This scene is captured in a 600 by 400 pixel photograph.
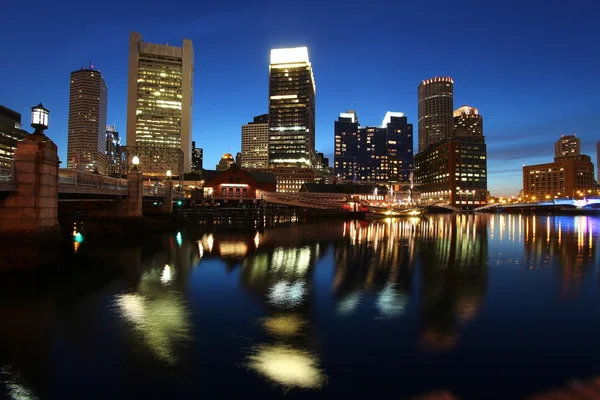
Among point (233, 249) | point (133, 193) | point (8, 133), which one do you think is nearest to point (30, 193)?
point (233, 249)

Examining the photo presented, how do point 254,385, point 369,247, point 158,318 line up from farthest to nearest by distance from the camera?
point 369,247 → point 158,318 → point 254,385

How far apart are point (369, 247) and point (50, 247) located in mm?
26170

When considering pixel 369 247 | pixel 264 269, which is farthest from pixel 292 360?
pixel 369 247

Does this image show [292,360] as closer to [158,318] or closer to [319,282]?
[158,318]

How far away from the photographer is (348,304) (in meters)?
16.4

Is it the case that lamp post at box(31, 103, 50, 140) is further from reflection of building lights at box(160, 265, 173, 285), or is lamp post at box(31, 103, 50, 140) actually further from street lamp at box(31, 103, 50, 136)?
reflection of building lights at box(160, 265, 173, 285)

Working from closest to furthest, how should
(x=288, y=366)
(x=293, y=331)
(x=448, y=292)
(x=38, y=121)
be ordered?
(x=288, y=366) → (x=293, y=331) → (x=448, y=292) → (x=38, y=121)

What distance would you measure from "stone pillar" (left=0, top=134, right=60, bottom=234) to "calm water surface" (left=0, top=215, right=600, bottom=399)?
2738 mm

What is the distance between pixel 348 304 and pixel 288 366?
6697 mm

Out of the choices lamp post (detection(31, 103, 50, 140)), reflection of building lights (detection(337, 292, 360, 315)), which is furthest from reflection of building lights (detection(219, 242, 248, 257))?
reflection of building lights (detection(337, 292, 360, 315))

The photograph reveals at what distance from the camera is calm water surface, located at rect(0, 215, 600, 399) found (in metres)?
9.33

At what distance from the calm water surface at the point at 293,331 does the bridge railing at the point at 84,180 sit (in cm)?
707

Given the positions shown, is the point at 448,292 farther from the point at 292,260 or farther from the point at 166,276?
the point at 166,276

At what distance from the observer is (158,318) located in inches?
554
